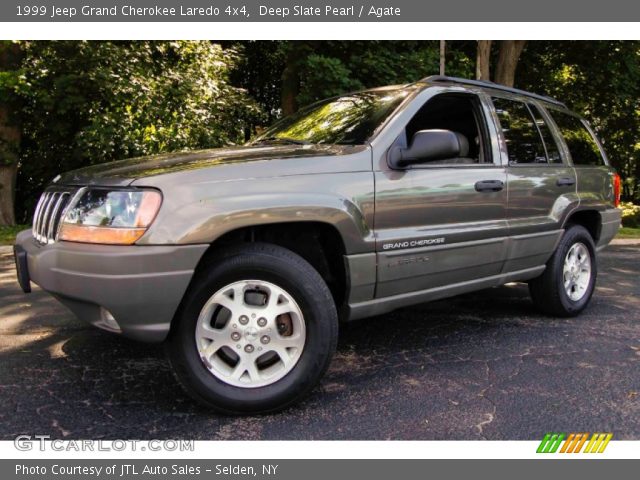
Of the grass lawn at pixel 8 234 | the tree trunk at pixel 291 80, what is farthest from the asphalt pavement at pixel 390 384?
the tree trunk at pixel 291 80

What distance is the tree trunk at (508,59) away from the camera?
42.0 feet

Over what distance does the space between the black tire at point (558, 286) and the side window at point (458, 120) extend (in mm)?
1170

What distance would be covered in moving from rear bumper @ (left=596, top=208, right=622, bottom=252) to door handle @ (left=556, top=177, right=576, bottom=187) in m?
0.63

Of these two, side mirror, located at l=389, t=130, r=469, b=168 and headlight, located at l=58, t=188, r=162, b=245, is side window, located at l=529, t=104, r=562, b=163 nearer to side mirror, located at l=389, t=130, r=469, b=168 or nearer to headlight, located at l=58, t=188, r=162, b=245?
side mirror, located at l=389, t=130, r=469, b=168

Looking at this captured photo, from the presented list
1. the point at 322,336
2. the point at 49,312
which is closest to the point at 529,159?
the point at 322,336

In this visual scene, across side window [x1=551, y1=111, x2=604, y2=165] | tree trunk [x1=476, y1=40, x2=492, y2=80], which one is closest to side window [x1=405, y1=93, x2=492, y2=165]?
side window [x1=551, y1=111, x2=604, y2=165]

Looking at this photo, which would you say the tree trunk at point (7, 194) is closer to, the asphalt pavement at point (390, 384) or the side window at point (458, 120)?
the asphalt pavement at point (390, 384)

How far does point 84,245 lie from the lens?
2.60 metres

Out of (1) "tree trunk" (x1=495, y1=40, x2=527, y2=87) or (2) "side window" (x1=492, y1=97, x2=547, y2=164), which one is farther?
(1) "tree trunk" (x1=495, y1=40, x2=527, y2=87)

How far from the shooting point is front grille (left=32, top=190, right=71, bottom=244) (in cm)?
286

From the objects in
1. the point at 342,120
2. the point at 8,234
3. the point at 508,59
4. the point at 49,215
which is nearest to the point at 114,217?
the point at 49,215

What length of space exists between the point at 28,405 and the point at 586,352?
→ 3395 mm

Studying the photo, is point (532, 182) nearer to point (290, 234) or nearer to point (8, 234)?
point (290, 234)

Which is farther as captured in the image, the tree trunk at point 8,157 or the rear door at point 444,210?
the tree trunk at point 8,157
